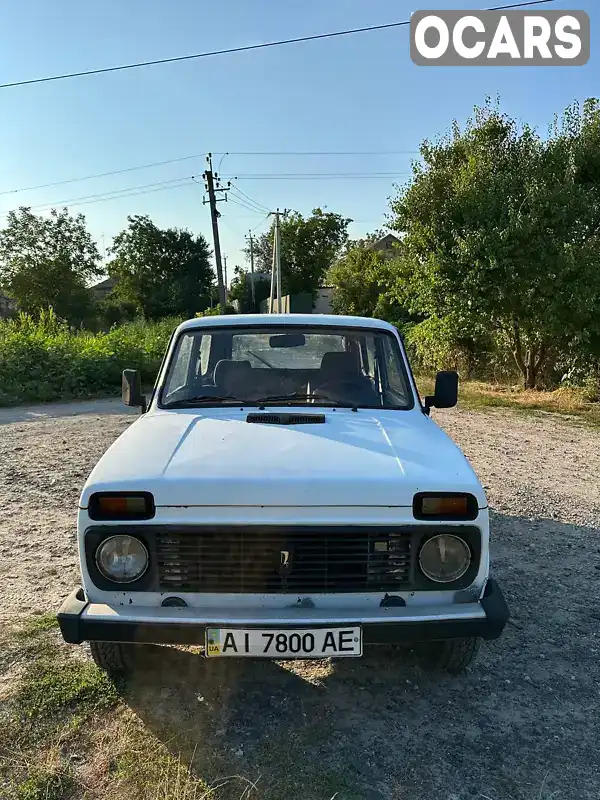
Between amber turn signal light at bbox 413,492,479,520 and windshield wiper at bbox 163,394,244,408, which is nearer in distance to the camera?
amber turn signal light at bbox 413,492,479,520

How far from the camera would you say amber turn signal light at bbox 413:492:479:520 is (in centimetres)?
261

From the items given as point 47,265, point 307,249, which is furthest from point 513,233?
point 307,249

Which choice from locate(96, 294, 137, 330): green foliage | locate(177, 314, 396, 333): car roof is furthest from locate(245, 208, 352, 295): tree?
locate(177, 314, 396, 333): car roof

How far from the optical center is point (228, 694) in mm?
3039

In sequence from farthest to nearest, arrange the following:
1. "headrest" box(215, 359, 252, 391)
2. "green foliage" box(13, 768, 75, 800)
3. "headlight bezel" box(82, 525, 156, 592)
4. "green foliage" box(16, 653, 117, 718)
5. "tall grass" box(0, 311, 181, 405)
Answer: "tall grass" box(0, 311, 181, 405)
"headrest" box(215, 359, 252, 391)
"green foliage" box(16, 653, 117, 718)
"headlight bezel" box(82, 525, 156, 592)
"green foliage" box(13, 768, 75, 800)

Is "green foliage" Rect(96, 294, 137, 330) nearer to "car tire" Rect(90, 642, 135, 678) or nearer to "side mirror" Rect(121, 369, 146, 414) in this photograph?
"side mirror" Rect(121, 369, 146, 414)

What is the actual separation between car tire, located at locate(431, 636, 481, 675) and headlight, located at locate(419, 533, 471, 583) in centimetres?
49

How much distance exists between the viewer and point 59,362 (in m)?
14.5

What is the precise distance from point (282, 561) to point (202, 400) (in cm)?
151

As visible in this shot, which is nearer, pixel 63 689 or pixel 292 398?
pixel 63 689

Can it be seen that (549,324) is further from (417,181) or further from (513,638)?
(513,638)

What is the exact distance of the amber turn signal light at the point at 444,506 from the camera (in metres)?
2.61

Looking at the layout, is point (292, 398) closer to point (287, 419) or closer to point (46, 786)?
point (287, 419)

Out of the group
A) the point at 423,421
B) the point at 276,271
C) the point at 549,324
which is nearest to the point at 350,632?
the point at 423,421
